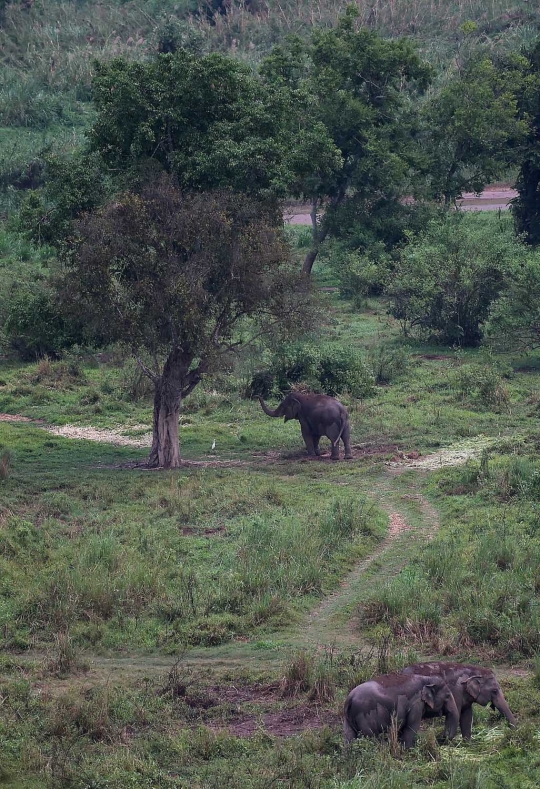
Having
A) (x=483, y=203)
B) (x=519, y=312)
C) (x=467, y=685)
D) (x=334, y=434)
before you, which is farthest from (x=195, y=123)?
(x=483, y=203)

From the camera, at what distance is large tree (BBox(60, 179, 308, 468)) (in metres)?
17.6

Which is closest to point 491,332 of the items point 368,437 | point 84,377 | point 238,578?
point 368,437

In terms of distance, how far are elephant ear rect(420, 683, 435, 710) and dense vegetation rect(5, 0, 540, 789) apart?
0.27m

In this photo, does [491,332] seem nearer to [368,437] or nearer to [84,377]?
[368,437]

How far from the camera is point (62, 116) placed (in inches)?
1875

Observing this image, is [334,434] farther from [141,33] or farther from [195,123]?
[141,33]

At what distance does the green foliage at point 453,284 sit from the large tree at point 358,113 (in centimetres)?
431

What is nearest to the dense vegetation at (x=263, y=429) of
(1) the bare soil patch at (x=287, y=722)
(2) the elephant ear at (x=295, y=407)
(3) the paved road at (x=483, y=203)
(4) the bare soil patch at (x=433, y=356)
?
(1) the bare soil patch at (x=287, y=722)

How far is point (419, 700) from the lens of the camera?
29.2 feet

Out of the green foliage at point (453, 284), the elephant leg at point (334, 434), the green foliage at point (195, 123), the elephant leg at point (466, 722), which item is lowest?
the elephant leg at point (466, 722)

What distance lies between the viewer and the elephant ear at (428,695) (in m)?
8.90

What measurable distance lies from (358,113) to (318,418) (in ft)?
51.4

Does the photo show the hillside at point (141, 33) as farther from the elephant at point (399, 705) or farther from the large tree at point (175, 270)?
the elephant at point (399, 705)

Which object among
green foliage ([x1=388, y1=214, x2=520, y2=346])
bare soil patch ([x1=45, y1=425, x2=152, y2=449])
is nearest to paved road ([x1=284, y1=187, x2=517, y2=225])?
green foliage ([x1=388, y1=214, x2=520, y2=346])
